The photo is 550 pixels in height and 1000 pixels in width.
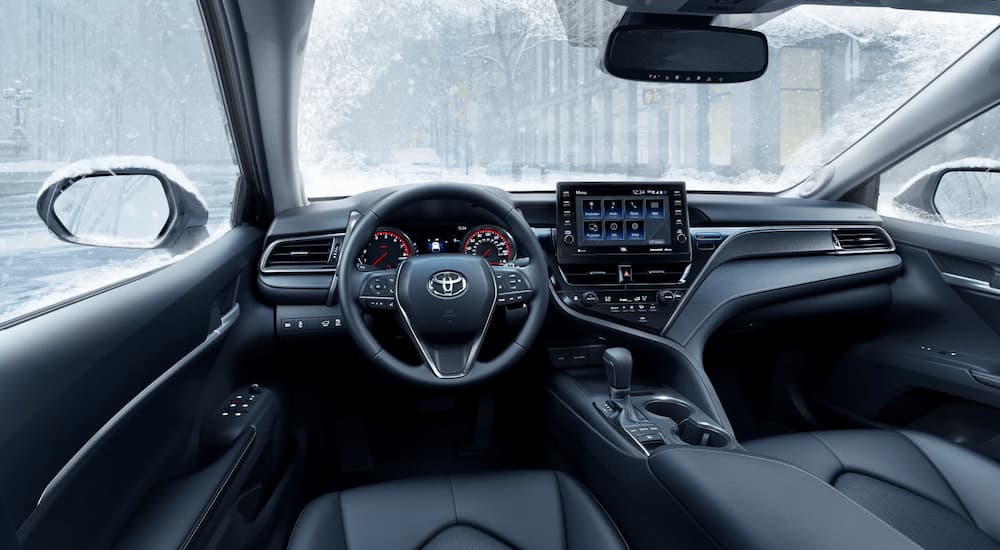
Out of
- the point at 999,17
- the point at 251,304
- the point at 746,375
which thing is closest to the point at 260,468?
the point at 251,304

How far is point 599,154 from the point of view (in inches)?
113

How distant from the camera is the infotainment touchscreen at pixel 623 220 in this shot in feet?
8.27

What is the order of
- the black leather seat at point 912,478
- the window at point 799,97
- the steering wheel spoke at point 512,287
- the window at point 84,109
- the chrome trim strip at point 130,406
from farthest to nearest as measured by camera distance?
the window at point 799,97
the steering wheel spoke at point 512,287
the black leather seat at point 912,478
the window at point 84,109
the chrome trim strip at point 130,406

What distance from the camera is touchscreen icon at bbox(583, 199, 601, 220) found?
254 cm

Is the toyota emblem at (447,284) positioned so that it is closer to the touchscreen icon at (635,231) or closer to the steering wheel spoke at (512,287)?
the steering wheel spoke at (512,287)

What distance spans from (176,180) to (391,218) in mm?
704

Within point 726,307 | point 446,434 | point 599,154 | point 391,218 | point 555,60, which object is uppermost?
point 555,60

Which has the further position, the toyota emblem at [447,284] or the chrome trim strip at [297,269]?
the chrome trim strip at [297,269]

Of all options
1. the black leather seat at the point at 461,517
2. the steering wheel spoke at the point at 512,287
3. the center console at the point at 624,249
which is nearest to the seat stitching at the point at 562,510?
the black leather seat at the point at 461,517

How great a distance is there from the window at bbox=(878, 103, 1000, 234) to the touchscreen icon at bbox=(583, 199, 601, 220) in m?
1.45

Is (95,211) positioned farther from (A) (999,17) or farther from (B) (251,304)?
(A) (999,17)

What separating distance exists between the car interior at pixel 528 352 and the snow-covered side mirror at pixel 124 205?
0.01 metres

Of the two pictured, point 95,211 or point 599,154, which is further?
point 599,154

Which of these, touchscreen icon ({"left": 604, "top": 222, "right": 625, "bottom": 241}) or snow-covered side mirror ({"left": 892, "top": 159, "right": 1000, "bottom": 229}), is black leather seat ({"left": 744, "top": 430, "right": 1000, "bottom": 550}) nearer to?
touchscreen icon ({"left": 604, "top": 222, "right": 625, "bottom": 241})
